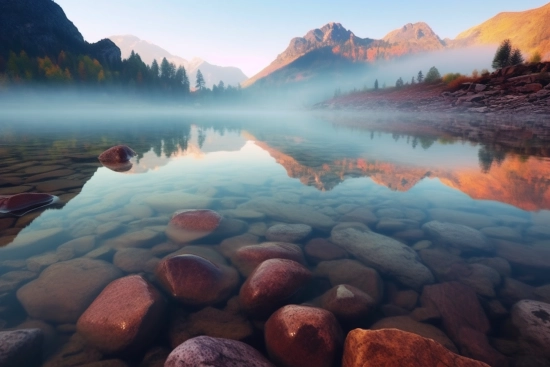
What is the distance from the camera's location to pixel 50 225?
5379mm

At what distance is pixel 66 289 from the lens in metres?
3.56

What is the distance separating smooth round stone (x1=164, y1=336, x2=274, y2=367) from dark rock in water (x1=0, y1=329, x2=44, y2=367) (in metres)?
1.44

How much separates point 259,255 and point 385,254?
2.10 m

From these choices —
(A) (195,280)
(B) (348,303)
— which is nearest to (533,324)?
(B) (348,303)

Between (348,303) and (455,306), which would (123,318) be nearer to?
(348,303)

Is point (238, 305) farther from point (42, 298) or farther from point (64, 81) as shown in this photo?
point (64, 81)

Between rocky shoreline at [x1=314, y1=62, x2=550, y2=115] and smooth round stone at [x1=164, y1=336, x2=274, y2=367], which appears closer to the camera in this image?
smooth round stone at [x1=164, y1=336, x2=274, y2=367]

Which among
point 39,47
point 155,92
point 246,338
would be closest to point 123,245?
point 246,338

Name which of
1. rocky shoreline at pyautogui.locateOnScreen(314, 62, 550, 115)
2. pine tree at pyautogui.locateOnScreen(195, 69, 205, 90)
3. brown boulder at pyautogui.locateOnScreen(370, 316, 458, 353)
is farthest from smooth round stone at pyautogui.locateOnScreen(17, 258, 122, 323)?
pine tree at pyautogui.locateOnScreen(195, 69, 205, 90)

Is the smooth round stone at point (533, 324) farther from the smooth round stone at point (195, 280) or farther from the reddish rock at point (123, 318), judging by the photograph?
the reddish rock at point (123, 318)

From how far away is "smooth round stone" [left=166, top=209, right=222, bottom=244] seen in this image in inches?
201

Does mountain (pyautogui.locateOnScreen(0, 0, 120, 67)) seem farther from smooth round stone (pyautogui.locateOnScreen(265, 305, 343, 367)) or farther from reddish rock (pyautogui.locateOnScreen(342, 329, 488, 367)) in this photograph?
reddish rock (pyautogui.locateOnScreen(342, 329, 488, 367))

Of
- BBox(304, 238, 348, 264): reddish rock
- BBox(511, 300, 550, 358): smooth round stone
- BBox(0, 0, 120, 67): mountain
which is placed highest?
BBox(0, 0, 120, 67): mountain

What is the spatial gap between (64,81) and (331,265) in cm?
10161
